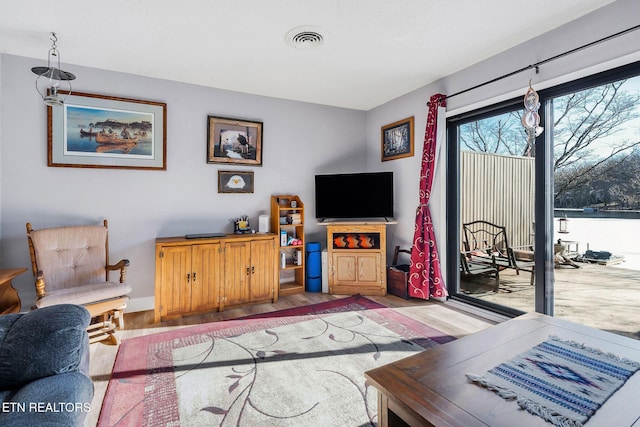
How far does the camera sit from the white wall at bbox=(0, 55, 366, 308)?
2.84 m

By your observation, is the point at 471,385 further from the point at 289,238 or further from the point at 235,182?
the point at 235,182

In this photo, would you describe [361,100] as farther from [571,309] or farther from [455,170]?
[571,309]

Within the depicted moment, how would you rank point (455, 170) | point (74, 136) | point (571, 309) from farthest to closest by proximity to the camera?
point (455, 170)
point (74, 136)
point (571, 309)

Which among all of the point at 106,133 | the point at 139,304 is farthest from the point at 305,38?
the point at 139,304

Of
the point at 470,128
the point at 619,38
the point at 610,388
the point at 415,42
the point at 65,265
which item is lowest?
the point at 610,388

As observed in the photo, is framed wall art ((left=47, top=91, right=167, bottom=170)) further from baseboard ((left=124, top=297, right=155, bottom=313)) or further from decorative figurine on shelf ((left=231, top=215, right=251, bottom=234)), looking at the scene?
baseboard ((left=124, top=297, right=155, bottom=313))

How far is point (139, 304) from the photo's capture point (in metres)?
3.32

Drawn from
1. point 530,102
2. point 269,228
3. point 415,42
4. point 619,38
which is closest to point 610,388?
point 530,102

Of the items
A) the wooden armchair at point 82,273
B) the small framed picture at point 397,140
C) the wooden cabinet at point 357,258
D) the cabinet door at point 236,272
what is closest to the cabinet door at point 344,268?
the wooden cabinet at point 357,258

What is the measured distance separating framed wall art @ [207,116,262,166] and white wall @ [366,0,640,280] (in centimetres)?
174

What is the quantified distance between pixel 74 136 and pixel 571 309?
4754 millimetres

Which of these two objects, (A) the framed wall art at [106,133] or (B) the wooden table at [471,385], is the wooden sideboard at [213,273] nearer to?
(A) the framed wall art at [106,133]

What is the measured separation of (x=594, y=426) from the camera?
96cm

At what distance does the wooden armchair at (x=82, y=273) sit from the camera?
2402mm
